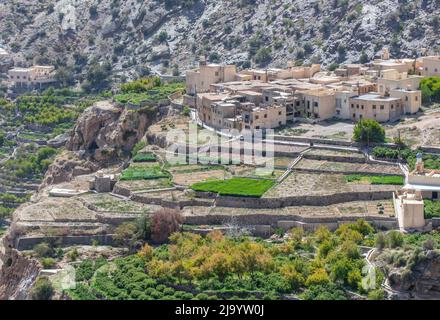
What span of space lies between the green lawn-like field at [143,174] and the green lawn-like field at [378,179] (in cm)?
815

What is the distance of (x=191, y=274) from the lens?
3959 cm

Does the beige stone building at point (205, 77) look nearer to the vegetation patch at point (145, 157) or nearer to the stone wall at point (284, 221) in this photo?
the vegetation patch at point (145, 157)

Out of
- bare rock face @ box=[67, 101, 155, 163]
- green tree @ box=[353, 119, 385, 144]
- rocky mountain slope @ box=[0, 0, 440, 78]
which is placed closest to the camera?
green tree @ box=[353, 119, 385, 144]

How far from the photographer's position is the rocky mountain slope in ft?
249

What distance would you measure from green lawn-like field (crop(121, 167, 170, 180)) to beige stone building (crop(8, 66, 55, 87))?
100ft

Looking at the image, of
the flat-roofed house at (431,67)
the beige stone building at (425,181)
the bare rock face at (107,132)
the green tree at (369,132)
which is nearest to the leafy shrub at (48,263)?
the beige stone building at (425,181)

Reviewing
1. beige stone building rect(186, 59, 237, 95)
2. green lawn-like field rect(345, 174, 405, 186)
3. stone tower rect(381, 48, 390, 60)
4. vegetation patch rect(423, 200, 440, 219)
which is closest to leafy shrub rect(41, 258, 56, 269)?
green lawn-like field rect(345, 174, 405, 186)

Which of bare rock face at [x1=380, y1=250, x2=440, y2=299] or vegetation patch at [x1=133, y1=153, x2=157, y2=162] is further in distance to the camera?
vegetation patch at [x1=133, y1=153, x2=157, y2=162]

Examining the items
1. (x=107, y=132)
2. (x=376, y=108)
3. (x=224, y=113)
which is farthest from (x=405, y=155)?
(x=107, y=132)

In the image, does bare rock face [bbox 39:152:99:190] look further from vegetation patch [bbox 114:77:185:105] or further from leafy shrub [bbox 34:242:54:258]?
leafy shrub [bbox 34:242:54:258]

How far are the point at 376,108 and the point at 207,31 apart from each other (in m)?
30.6

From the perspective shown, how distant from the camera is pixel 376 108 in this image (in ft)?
→ 183

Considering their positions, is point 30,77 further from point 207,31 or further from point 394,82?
point 394,82

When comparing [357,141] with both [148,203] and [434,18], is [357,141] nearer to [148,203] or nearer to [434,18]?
[148,203]
